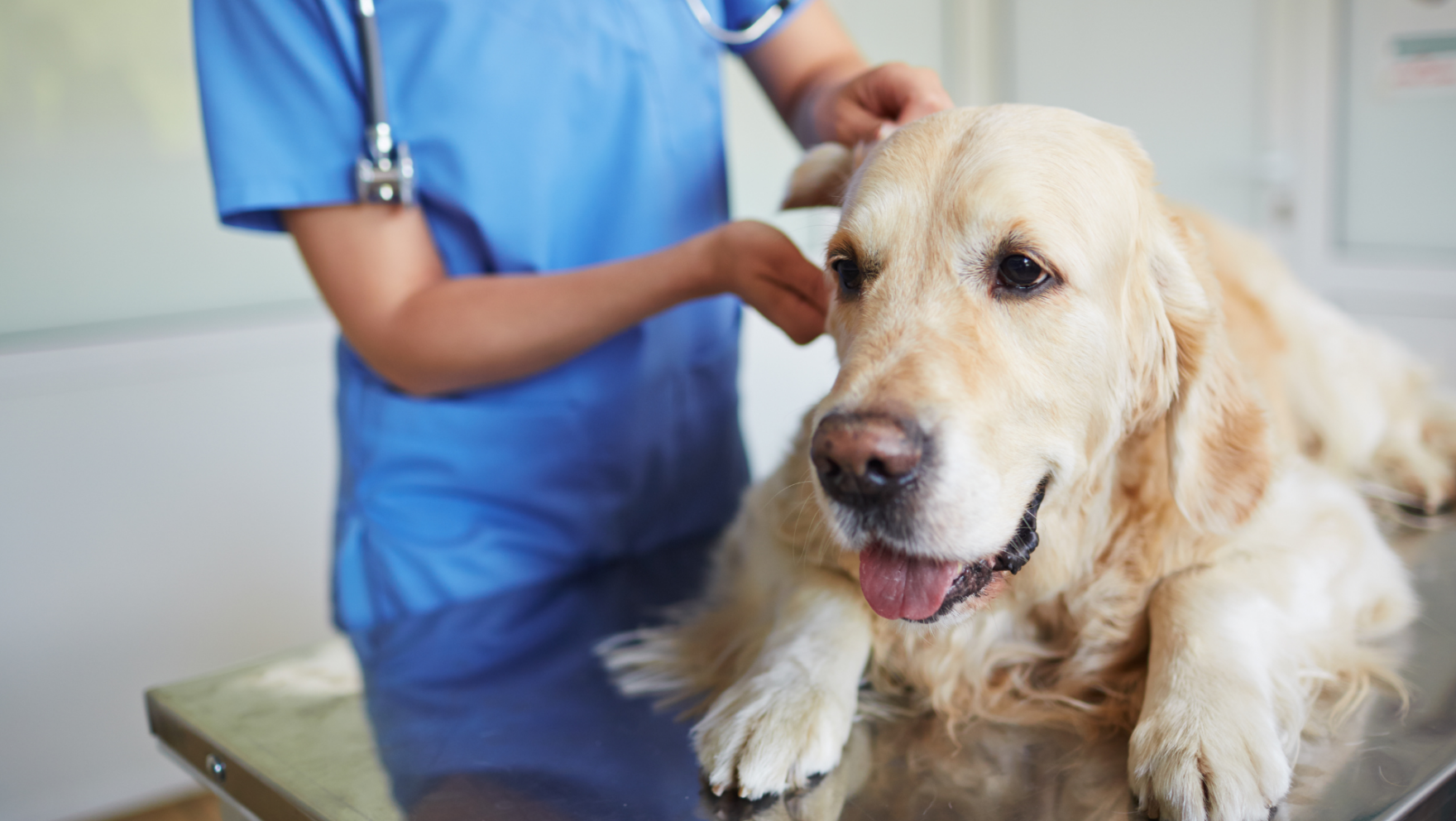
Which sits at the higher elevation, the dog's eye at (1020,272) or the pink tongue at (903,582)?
the dog's eye at (1020,272)

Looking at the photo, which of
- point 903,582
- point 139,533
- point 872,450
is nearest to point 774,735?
point 903,582

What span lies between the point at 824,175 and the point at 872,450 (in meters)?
0.58

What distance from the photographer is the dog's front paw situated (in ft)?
3.32

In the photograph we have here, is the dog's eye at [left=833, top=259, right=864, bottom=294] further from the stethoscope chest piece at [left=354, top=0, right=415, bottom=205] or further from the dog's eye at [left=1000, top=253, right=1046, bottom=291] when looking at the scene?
the stethoscope chest piece at [left=354, top=0, right=415, bottom=205]

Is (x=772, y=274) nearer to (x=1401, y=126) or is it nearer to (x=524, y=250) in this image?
(x=524, y=250)

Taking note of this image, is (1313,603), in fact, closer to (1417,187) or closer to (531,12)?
(531,12)

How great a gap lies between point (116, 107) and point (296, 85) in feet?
7.11

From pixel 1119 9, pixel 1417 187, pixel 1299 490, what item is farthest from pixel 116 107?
pixel 1417 187

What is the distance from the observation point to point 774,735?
103 cm

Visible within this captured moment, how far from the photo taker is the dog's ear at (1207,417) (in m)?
1.17

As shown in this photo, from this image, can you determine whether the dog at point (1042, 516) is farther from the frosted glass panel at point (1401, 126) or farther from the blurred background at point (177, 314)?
the frosted glass panel at point (1401, 126)

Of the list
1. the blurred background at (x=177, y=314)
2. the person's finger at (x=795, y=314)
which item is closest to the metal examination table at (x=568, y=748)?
the person's finger at (x=795, y=314)

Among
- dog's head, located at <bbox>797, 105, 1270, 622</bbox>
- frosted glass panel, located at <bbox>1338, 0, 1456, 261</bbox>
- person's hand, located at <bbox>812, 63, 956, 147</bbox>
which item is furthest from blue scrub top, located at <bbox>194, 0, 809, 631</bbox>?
frosted glass panel, located at <bbox>1338, 0, 1456, 261</bbox>

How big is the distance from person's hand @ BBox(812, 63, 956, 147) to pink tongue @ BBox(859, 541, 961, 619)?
0.54m
